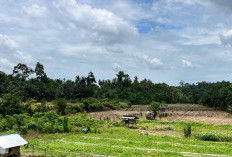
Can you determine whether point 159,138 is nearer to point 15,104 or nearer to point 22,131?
point 22,131

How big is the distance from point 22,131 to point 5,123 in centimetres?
344

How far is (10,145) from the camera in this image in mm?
11070

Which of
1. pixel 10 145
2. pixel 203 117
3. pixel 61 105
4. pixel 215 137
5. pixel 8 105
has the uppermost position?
pixel 8 105

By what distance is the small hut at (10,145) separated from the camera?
36.0 ft

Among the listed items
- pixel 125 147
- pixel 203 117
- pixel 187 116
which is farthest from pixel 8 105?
pixel 203 117

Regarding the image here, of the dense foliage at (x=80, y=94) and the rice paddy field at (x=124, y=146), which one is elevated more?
the dense foliage at (x=80, y=94)

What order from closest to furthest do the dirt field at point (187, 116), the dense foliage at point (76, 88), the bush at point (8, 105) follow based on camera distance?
the bush at point (8, 105)
the dirt field at point (187, 116)
the dense foliage at point (76, 88)

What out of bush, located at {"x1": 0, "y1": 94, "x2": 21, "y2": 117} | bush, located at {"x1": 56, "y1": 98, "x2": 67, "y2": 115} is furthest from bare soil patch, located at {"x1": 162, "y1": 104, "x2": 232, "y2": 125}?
bush, located at {"x1": 0, "y1": 94, "x2": 21, "y2": 117}

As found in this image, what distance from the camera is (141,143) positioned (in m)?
15.2

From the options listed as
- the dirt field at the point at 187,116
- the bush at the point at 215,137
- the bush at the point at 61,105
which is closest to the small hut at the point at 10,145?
the bush at the point at 215,137

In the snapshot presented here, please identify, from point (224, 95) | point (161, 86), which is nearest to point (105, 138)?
point (224, 95)

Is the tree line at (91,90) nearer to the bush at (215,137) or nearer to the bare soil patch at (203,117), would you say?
the bare soil patch at (203,117)

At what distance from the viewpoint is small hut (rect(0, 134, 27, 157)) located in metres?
11.0

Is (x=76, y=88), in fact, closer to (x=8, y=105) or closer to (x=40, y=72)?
(x=40, y=72)
